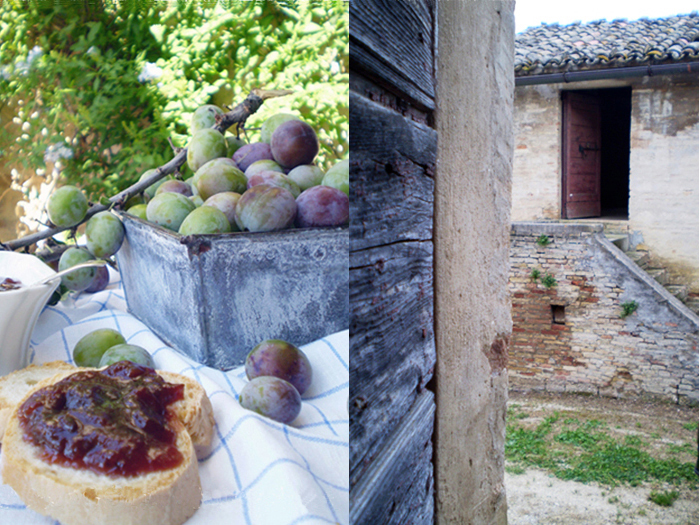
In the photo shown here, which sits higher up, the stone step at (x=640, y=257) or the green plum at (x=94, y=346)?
the green plum at (x=94, y=346)

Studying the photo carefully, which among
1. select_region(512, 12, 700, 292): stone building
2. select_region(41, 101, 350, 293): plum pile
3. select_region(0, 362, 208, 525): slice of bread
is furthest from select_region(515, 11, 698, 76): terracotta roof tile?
select_region(0, 362, 208, 525): slice of bread

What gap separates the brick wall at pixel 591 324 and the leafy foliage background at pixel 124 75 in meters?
3.98

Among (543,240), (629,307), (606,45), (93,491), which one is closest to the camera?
(93,491)

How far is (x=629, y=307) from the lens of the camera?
404cm

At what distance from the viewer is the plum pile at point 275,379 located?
1.57ft

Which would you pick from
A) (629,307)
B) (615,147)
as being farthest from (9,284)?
(615,147)

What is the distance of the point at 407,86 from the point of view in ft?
1.60

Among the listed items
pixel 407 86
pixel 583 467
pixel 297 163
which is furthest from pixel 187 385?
pixel 583 467

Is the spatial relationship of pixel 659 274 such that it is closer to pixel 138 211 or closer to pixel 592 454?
pixel 592 454

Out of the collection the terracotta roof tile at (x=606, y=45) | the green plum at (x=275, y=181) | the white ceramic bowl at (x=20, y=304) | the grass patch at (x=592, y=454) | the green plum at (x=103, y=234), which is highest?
the terracotta roof tile at (x=606, y=45)

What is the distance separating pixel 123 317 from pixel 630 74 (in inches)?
182

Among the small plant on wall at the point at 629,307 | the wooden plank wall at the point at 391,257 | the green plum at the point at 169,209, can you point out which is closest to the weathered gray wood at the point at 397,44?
the wooden plank wall at the point at 391,257

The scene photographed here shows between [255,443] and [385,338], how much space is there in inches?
5.6

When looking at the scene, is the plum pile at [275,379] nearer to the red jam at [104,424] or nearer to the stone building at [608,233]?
the red jam at [104,424]
